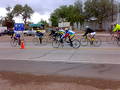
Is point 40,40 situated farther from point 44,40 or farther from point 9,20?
point 9,20

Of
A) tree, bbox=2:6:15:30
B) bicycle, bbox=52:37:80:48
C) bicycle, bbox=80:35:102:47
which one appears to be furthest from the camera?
tree, bbox=2:6:15:30

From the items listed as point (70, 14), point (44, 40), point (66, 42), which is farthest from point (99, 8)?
point (66, 42)

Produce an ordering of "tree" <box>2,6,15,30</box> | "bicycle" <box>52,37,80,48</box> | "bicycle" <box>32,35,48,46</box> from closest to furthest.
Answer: "bicycle" <box>52,37,80,48</box> → "bicycle" <box>32,35,48,46</box> → "tree" <box>2,6,15,30</box>

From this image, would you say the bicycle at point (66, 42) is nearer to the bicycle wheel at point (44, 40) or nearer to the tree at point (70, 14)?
the bicycle wheel at point (44, 40)

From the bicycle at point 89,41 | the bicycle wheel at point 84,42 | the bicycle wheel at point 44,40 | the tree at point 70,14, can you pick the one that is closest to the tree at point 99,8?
the tree at point 70,14

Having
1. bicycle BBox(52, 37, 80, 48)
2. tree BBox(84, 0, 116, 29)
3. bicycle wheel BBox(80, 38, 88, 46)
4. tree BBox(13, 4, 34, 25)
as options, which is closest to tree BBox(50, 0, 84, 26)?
tree BBox(84, 0, 116, 29)

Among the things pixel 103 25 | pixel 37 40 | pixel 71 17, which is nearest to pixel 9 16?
pixel 71 17

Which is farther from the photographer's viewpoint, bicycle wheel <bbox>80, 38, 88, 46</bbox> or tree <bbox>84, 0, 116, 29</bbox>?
tree <bbox>84, 0, 116, 29</bbox>

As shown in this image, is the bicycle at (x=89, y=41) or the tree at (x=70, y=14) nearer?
the bicycle at (x=89, y=41)

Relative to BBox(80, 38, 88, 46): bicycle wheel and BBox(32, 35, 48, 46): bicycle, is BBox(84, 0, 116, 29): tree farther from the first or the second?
BBox(80, 38, 88, 46): bicycle wheel

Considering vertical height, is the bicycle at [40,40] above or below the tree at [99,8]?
below

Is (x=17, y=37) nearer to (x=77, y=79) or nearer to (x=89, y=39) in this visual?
(x=89, y=39)

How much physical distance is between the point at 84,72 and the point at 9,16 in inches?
2917

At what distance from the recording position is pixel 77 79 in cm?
501
